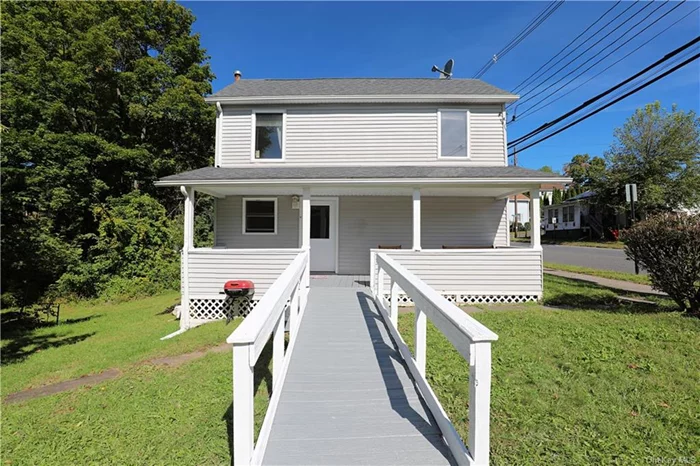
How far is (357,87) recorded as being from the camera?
10672 millimetres

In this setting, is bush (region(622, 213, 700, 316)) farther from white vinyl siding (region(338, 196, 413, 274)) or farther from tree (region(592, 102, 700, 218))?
tree (region(592, 102, 700, 218))

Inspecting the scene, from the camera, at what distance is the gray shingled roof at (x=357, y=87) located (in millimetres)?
9938

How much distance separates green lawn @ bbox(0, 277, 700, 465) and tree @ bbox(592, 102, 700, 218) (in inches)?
1056

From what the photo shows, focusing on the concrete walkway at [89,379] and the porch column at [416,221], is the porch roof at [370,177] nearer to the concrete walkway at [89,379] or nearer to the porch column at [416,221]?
the porch column at [416,221]

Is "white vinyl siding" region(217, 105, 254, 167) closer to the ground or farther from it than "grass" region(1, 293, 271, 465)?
farther from it

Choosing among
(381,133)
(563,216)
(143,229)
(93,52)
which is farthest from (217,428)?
(563,216)

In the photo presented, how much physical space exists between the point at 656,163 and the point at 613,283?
78.3 feet

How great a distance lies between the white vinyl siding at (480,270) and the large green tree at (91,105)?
36.9 ft

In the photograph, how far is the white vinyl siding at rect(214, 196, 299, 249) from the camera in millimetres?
9828

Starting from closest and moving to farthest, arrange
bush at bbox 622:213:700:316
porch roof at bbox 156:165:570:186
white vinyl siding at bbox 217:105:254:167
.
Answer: bush at bbox 622:213:700:316, porch roof at bbox 156:165:570:186, white vinyl siding at bbox 217:105:254:167

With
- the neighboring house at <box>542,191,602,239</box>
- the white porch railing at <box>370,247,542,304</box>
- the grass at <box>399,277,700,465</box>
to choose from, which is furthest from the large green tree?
the neighboring house at <box>542,191,602,239</box>

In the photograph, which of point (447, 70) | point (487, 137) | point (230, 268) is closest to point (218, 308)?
point (230, 268)

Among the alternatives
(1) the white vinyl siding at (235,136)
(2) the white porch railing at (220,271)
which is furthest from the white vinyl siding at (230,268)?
(1) the white vinyl siding at (235,136)

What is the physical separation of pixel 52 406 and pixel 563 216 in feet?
144
